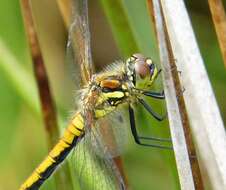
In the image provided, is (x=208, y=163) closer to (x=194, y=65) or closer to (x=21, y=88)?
(x=194, y=65)

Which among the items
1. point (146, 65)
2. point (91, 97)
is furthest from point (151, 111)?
point (91, 97)

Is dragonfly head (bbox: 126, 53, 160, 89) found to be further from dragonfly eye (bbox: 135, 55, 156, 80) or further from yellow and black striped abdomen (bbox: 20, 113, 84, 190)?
yellow and black striped abdomen (bbox: 20, 113, 84, 190)

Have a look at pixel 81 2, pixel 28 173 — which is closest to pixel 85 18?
pixel 81 2

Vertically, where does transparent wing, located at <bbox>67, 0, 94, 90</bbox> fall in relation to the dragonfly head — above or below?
above

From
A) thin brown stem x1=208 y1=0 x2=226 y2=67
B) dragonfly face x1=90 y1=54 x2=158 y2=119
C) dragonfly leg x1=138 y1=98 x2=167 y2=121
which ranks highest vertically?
thin brown stem x1=208 y1=0 x2=226 y2=67

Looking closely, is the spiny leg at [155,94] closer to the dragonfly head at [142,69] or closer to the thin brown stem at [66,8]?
the dragonfly head at [142,69]

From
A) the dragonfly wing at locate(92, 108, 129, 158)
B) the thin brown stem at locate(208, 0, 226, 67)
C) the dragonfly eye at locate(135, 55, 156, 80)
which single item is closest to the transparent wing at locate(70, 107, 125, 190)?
the dragonfly wing at locate(92, 108, 129, 158)

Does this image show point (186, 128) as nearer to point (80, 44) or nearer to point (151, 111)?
point (151, 111)
